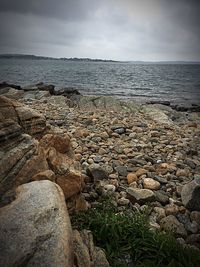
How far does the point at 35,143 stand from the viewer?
157 inches

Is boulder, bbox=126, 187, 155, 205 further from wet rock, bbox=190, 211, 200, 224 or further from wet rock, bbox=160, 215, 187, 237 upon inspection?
wet rock, bbox=190, 211, 200, 224

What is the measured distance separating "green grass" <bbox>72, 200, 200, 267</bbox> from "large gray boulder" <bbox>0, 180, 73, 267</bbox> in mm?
1009

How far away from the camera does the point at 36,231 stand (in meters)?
2.56

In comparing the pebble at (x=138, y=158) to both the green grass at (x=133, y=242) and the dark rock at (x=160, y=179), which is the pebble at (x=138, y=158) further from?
the green grass at (x=133, y=242)

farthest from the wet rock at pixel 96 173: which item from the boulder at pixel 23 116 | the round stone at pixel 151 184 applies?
the boulder at pixel 23 116

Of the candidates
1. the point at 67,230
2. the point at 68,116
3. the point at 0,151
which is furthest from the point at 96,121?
the point at 67,230

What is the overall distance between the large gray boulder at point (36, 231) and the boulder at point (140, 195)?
2.25 meters

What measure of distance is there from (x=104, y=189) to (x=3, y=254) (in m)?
3.05

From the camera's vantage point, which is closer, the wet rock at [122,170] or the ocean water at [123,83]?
the wet rock at [122,170]

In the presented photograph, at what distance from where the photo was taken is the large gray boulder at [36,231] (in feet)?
7.77

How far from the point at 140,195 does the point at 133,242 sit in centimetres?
145

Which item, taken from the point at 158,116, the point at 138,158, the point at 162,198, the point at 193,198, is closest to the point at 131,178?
the point at 162,198

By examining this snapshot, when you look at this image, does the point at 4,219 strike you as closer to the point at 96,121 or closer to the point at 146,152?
the point at 146,152

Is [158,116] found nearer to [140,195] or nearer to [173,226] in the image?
[140,195]
